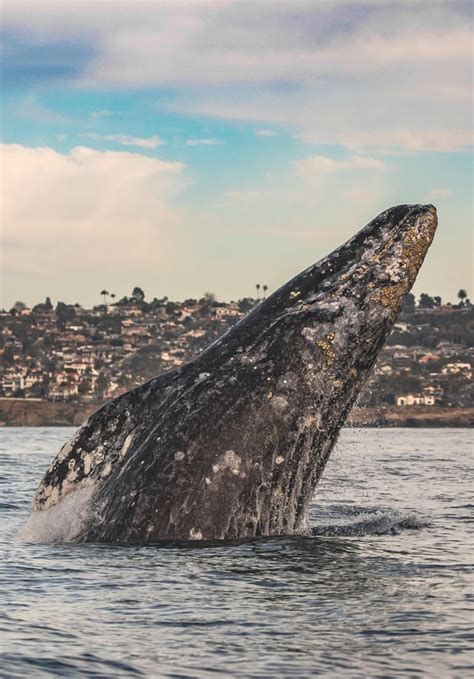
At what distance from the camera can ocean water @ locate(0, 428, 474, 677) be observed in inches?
219

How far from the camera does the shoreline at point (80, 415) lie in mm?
161875

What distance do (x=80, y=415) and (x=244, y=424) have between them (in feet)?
509

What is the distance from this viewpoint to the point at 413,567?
26.9 ft

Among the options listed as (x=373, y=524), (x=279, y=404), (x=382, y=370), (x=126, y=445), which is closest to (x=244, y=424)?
(x=279, y=404)

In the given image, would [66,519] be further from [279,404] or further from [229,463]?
[279,404]

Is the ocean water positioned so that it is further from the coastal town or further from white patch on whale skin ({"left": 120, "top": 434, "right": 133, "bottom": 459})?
the coastal town

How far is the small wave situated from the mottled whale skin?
111cm

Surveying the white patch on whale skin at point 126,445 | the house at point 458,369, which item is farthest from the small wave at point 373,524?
the house at point 458,369

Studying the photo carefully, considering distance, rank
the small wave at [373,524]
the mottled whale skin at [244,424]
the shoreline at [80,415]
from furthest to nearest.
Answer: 1. the shoreline at [80,415]
2. the small wave at [373,524]
3. the mottled whale skin at [244,424]

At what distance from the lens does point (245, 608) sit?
6688mm

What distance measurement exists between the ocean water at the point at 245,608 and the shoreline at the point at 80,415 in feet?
494

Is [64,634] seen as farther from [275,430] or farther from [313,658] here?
[275,430]

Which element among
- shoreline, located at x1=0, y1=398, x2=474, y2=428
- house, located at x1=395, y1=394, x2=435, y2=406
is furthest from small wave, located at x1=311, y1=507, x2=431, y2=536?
house, located at x1=395, y1=394, x2=435, y2=406

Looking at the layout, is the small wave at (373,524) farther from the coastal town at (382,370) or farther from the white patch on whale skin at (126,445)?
the coastal town at (382,370)
